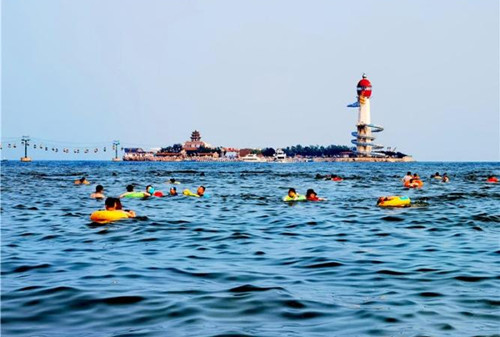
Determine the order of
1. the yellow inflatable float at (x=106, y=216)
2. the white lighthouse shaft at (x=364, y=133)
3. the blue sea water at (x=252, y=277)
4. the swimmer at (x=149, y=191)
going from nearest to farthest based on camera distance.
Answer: the blue sea water at (x=252, y=277) < the yellow inflatable float at (x=106, y=216) < the swimmer at (x=149, y=191) < the white lighthouse shaft at (x=364, y=133)

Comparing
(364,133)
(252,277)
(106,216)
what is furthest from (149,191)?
(364,133)

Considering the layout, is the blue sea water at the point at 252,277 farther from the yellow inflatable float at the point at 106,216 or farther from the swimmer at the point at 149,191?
the swimmer at the point at 149,191

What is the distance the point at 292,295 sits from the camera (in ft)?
29.7

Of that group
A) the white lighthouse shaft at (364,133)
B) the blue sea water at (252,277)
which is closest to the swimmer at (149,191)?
the blue sea water at (252,277)

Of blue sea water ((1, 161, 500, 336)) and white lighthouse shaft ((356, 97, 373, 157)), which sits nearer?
blue sea water ((1, 161, 500, 336))

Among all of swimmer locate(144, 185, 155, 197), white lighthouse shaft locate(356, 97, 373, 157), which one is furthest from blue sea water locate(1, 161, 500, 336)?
white lighthouse shaft locate(356, 97, 373, 157)

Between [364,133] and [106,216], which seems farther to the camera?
[364,133]

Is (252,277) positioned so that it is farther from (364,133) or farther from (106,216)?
(364,133)

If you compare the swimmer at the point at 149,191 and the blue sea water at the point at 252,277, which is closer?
the blue sea water at the point at 252,277

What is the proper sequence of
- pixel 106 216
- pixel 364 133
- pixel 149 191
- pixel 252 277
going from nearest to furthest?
pixel 252 277, pixel 106 216, pixel 149 191, pixel 364 133

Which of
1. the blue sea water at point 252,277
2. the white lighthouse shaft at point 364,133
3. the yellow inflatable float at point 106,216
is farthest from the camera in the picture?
the white lighthouse shaft at point 364,133

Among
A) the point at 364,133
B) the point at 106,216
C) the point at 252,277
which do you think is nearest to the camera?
the point at 252,277

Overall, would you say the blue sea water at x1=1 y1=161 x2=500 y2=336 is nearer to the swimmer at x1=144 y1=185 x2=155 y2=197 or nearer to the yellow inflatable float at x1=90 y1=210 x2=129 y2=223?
the yellow inflatable float at x1=90 y1=210 x2=129 y2=223

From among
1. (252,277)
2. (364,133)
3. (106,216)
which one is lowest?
(252,277)
